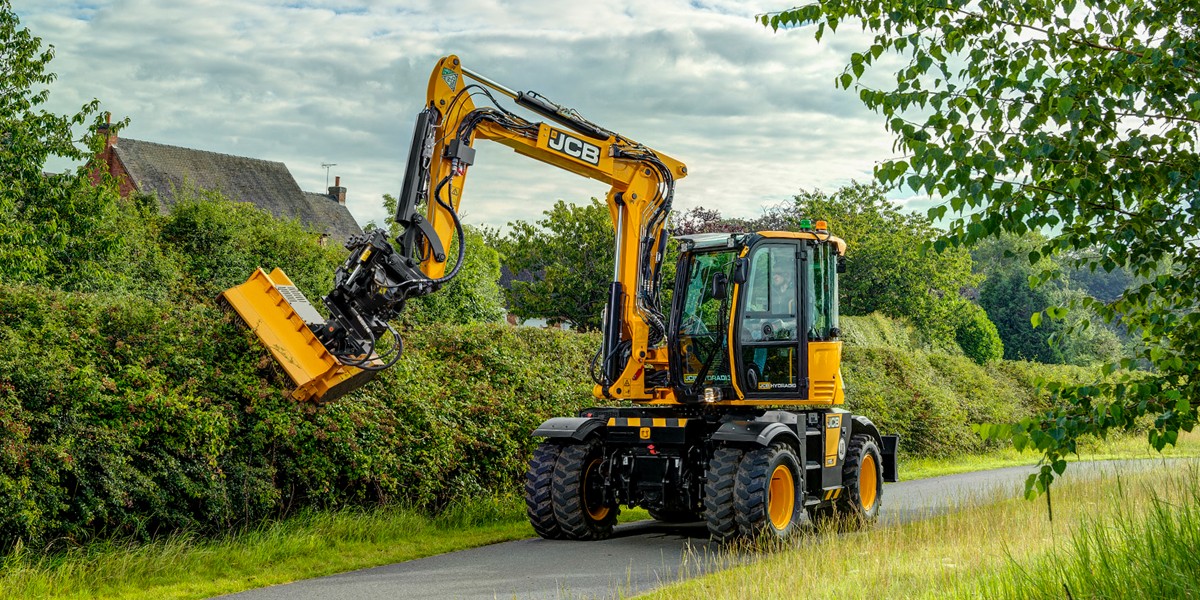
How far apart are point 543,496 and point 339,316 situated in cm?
281

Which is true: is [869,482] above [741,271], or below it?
below

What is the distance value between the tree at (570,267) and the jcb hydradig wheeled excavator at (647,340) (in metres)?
16.8

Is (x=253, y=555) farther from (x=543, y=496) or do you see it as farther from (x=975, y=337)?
(x=975, y=337)

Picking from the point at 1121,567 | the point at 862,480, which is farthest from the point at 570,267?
the point at 1121,567

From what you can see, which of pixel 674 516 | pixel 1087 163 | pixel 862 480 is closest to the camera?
pixel 1087 163

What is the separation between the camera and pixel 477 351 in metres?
13.8

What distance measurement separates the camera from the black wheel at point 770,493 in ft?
33.0

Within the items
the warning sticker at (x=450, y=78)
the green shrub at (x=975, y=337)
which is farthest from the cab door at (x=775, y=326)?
the green shrub at (x=975, y=337)

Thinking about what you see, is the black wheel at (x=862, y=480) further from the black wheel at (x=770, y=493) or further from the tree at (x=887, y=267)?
the tree at (x=887, y=267)

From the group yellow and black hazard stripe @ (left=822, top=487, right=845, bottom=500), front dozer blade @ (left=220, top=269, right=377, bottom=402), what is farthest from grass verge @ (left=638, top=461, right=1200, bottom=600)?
Answer: front dozer blade @ (left=220, top=269, right=377, bottom=402)

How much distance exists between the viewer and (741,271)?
1095 cm

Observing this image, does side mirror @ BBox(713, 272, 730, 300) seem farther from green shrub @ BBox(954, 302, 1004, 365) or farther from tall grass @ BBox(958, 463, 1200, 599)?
green shrub @ BBox(954, 302, 1004, 365)

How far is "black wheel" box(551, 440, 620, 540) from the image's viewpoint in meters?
10.9

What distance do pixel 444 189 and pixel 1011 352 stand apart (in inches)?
2013
